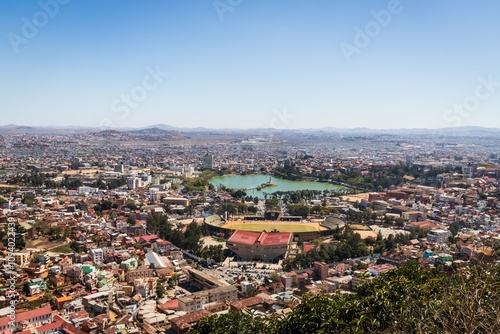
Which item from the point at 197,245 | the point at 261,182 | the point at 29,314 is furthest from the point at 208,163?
the point at 29,314

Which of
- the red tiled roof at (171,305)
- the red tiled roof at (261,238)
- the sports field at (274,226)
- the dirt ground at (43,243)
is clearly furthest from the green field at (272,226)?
the red tiled roof at (171,305)

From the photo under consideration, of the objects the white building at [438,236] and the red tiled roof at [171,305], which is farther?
the white building at [438,236]

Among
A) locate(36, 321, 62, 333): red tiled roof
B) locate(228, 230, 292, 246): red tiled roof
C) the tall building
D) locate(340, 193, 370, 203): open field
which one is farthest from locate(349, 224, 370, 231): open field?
the tall building

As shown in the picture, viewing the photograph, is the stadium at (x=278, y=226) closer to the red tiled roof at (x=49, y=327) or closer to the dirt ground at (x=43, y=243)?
the dirt ground at (x=43, y=243)

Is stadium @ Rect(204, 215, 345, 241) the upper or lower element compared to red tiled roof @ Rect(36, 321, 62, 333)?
lower

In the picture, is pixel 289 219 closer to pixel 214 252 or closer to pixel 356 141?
pixel 214 252

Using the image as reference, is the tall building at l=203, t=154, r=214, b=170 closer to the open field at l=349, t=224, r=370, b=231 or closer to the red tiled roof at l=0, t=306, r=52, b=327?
the open field at l=349, t=224, r=370, b=231
